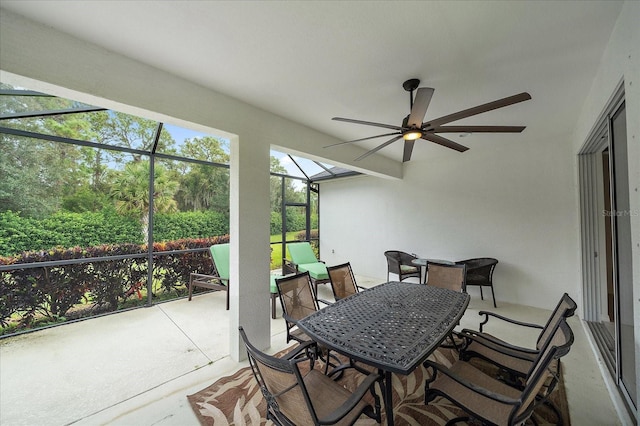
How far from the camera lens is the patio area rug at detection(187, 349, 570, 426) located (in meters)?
1.79

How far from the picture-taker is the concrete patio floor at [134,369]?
1.88 metres

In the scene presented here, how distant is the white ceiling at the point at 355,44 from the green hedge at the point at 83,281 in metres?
3.39

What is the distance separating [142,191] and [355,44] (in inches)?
170

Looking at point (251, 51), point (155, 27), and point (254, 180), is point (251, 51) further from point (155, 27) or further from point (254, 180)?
point (254, 180)

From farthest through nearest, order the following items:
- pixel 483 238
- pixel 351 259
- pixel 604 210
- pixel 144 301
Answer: pixel 351 259, pixel 483 238, pixel 144 301, pixel 604 210

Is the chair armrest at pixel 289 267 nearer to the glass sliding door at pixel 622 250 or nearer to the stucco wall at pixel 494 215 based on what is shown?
the stucco wall at pixel 494 215

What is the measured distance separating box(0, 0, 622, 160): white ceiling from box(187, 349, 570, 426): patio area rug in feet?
9.26

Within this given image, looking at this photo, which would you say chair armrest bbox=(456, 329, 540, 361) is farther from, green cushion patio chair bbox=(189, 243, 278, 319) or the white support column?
green cushion patio chair bbox=(189, 243, 278, 319)

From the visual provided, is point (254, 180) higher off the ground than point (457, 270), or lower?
higher

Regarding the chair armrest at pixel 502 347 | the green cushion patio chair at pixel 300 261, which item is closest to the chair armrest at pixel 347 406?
the chair armrest at pixel 502 347

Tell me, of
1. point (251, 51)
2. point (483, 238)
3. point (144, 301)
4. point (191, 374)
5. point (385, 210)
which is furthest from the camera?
point (385, 210)

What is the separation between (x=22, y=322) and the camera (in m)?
3.21

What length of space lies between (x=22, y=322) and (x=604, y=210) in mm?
7890

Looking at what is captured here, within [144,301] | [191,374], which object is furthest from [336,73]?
[144,301]
